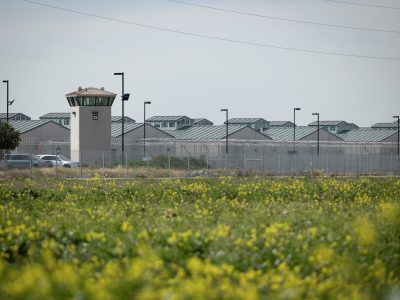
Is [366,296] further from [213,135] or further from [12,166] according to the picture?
[213,135]

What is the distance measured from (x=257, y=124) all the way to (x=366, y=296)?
4288 inches

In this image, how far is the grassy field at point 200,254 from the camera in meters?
9.24

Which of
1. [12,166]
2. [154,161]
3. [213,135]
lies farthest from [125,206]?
[213,135]

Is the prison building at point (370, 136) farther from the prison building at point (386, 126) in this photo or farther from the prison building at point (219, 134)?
the prison building at point (219, 134)

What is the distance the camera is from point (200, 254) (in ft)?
40.8

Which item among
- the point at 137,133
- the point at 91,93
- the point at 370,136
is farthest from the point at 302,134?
the point at 91,93

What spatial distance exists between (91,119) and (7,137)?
6.60m

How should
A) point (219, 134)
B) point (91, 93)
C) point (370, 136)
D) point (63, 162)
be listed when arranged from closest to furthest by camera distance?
point (63, 162)
point (91, 93)
point (219, 134)
point (370, 136)

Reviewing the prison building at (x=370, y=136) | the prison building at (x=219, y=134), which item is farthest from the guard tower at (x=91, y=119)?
the prison building at (x=370, y=136)

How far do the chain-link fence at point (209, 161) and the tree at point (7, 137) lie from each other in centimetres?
355

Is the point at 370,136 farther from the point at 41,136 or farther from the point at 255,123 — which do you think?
the point at 41,136

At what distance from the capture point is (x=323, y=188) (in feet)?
96.6

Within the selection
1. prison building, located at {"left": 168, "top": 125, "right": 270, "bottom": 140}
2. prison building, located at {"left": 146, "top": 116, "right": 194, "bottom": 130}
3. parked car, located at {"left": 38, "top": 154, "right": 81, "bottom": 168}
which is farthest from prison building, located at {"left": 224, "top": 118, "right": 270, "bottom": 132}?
parked car, located at {"left": 38, "top": 154, "right": 81, "bottom": 168}

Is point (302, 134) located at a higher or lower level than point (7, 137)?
higher
